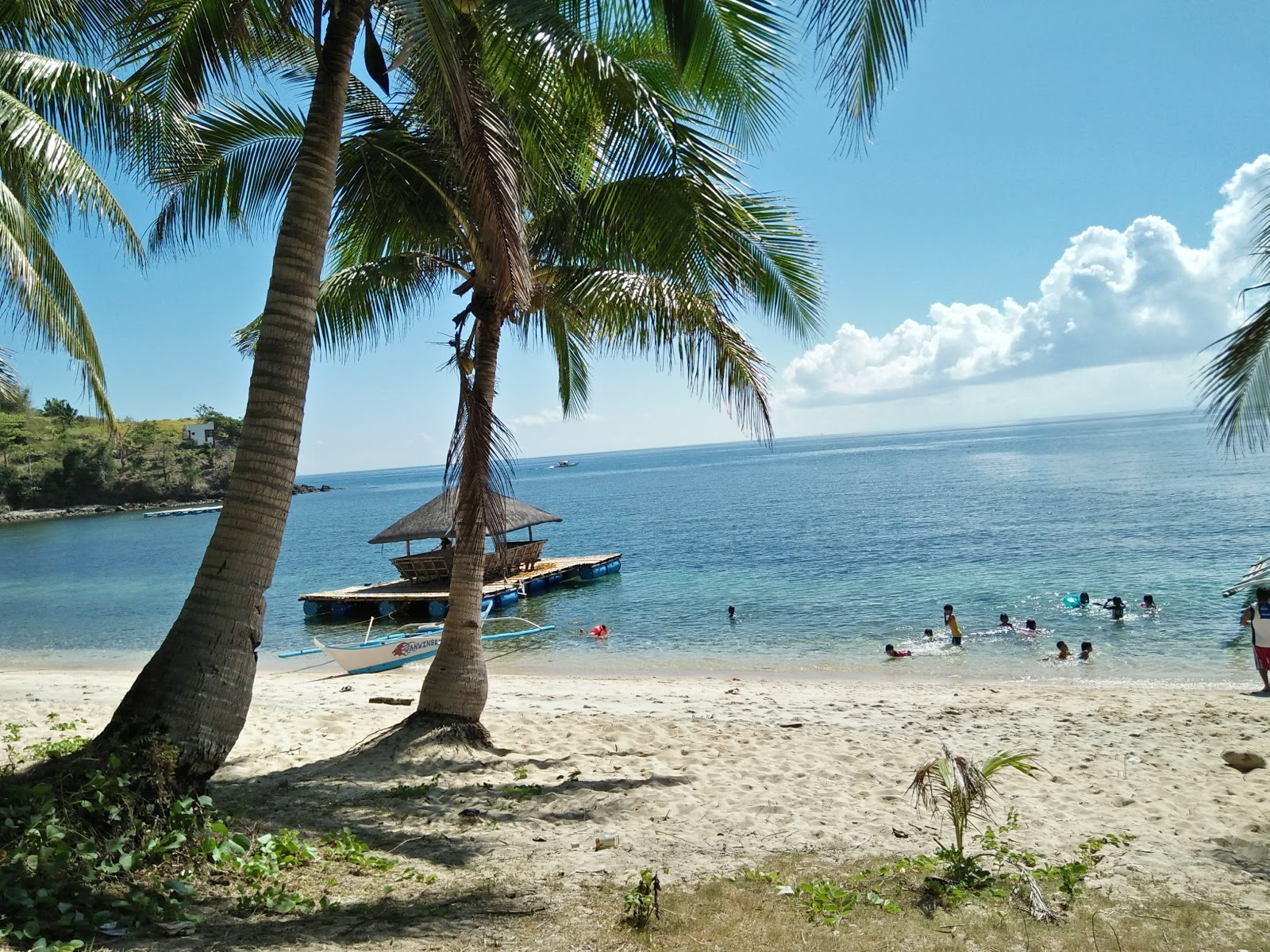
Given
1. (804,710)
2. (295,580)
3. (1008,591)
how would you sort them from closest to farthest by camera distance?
(804,710)
(1008,591)
(295,580)

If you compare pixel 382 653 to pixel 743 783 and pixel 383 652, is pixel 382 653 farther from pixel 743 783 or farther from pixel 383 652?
pixel 743 783

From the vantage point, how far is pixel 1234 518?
35250 mm

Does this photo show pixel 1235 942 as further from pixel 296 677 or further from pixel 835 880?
pixel 296 677

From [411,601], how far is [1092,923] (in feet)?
76.5

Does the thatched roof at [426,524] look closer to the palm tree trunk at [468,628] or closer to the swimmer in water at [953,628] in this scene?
the swimmer in water at [953,628]

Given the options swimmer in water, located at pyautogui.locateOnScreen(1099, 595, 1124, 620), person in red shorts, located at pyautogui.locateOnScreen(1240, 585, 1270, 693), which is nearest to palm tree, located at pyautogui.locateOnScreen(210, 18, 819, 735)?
person in red shorts, located at pyautogui.locateOnScreen(1240, 585, 1270, 693)

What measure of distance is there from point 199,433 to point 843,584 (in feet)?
381

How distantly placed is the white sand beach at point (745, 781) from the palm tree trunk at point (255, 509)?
1.39 meters

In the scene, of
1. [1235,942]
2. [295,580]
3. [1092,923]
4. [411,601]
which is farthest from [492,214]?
[295,580]

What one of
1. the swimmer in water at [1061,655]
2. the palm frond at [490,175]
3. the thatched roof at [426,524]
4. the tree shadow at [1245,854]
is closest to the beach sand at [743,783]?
Result: the tree shadow at [1245,854]

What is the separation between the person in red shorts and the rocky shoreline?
94.1 metres

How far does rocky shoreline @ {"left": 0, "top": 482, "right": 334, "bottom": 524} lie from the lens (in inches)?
3765

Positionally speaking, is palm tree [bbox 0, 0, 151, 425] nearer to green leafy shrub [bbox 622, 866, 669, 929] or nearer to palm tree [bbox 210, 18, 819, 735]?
palm tree [bbox 210, 18, 819, 735]

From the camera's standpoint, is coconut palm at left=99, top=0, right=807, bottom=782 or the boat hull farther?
the boat hull
